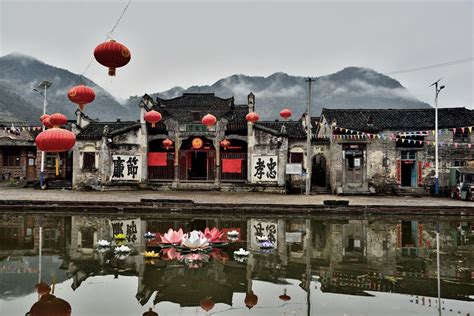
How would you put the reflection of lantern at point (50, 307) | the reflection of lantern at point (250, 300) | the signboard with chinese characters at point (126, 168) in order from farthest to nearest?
the signboard with chinese characters at point (126, 168) < the reflection of lantern at point (250, 300) < the reflection of lantern at point (50, 307)

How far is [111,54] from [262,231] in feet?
22.5

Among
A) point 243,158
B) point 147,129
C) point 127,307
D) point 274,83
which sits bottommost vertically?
point 127,307

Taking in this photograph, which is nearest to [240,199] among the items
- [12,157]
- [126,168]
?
[126,168]

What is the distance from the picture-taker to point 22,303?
537 cm

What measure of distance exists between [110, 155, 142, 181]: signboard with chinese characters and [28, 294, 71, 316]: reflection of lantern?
17806 millimetres

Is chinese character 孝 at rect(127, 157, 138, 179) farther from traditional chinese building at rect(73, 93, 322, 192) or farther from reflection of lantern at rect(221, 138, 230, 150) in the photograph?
reflection of lantern at rect(221, 138, 230, 150)

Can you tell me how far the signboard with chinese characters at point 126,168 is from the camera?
23016 millimetres

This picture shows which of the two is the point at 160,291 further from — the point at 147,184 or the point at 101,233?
the point at 147,184

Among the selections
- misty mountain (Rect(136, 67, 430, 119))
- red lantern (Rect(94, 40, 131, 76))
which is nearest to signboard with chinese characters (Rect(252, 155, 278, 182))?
red lantern (Rect(94, 40, 131, 76))

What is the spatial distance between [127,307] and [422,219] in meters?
12.7

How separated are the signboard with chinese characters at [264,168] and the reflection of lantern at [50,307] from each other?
17.5m

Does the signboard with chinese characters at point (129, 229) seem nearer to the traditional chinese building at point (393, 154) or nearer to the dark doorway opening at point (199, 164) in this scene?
the traditional chinese building at point (393, 154)

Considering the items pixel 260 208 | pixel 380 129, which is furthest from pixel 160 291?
pixel 380 129

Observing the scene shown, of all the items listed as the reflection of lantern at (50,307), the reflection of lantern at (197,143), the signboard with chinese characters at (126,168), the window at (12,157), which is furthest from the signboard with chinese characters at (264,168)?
the window at (12,157)
